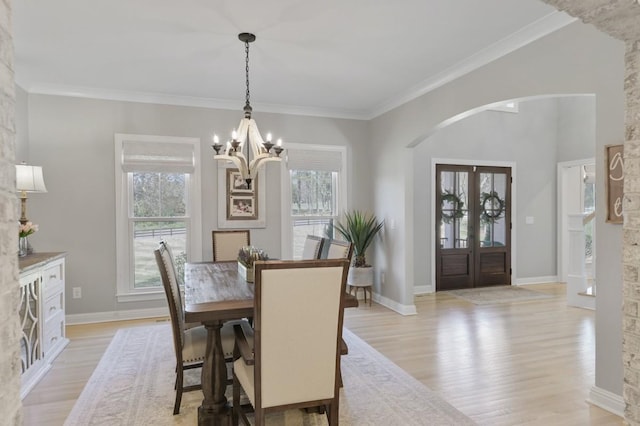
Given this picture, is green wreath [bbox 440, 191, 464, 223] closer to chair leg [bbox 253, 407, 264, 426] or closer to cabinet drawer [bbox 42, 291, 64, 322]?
chair leg [bbox 253, 407, 264, 426]

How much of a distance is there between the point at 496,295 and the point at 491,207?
151 cm

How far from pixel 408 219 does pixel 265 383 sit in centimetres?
330

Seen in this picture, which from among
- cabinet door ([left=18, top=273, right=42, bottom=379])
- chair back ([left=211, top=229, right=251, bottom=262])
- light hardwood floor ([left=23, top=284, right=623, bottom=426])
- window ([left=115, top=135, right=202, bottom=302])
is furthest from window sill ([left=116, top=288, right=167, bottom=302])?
cabinet door ([left=18, top=273, right=42, bottom=379])

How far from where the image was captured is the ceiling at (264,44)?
8.60ft

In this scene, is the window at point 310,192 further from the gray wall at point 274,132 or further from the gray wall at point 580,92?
the gray wall at point 580,92

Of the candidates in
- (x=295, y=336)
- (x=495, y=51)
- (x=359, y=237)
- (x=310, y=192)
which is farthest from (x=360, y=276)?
(x=295, y=336)

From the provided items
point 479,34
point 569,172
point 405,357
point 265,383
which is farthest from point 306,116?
point 569,172

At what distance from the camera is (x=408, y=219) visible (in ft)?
15.4

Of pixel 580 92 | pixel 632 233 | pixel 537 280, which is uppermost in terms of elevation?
pixel 580 92

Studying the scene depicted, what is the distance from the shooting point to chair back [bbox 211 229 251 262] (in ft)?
14.0

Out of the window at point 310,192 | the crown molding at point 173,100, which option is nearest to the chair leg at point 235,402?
the window at point 310,192

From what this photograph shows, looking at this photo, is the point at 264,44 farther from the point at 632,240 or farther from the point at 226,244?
the point at 632,240

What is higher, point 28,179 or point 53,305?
point 28,179

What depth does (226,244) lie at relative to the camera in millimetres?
4305
